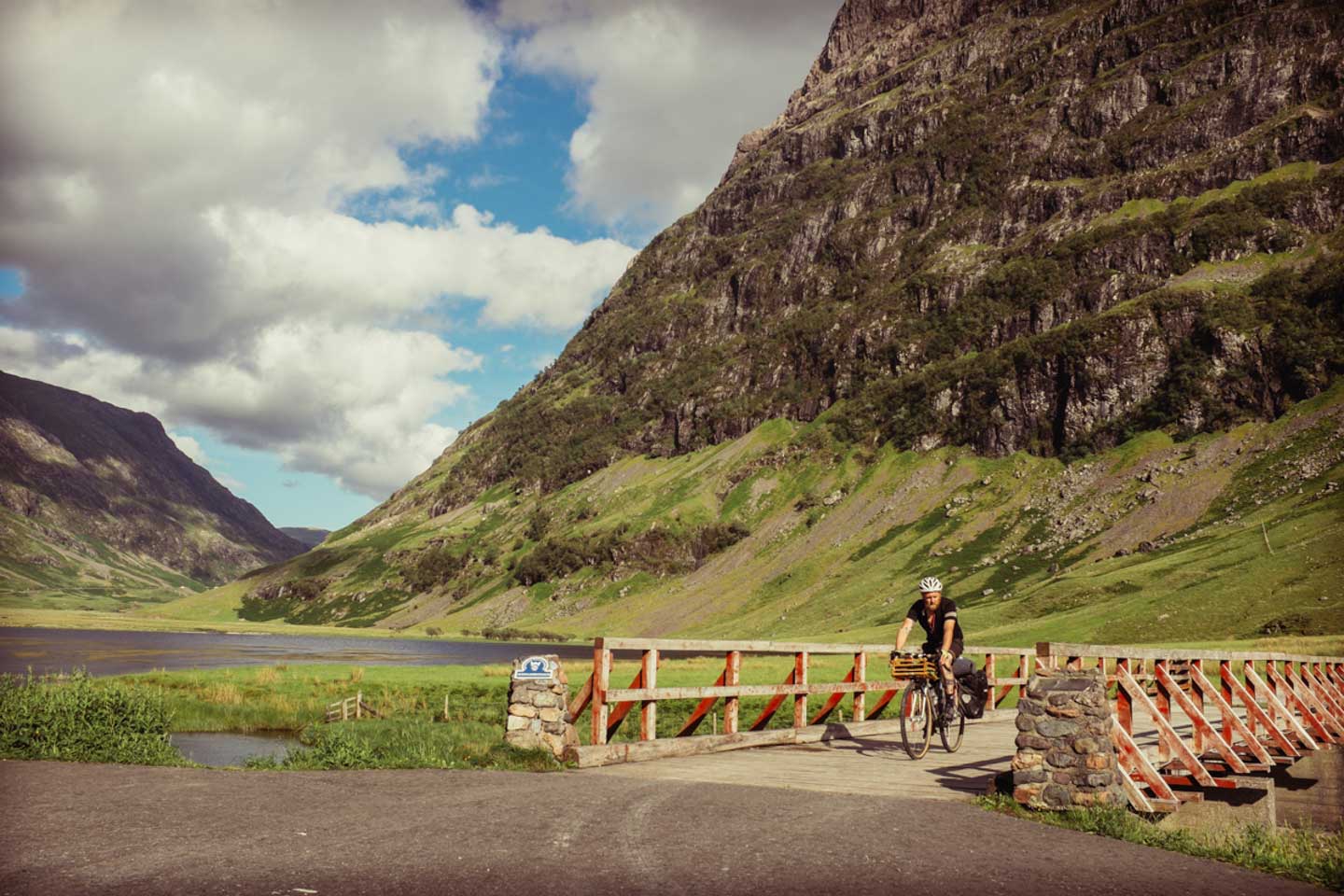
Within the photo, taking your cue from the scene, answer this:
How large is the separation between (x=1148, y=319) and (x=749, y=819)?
205710 millimetres

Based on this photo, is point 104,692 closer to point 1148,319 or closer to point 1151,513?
point 1151,513

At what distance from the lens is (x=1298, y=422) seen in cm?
15262

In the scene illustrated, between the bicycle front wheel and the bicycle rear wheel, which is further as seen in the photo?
the bicycle rear wheel

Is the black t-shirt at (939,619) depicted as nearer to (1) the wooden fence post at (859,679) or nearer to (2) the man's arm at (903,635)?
(2) the man's arm at (903,635)

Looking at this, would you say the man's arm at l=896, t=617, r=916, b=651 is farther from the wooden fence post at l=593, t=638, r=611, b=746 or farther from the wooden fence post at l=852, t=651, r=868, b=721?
the wooden fence post at l=593, t=638, r=611, b=746

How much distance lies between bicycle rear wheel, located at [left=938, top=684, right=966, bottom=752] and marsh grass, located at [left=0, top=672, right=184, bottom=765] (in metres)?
15.0

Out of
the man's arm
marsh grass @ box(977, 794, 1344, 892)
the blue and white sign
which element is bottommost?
marsh grass @ box(977, 794, 1344, 892)

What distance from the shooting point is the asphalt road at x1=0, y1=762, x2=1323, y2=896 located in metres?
8.34

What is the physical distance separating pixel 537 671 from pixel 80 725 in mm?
9790

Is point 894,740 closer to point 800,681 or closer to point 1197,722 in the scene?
point 800,681

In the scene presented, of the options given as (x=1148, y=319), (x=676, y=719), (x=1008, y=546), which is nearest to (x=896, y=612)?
(x=1008, y=546)

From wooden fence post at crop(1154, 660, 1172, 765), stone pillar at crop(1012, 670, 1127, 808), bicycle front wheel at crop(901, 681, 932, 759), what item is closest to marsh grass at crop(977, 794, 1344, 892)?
stone pillar at crop(1012, 670, 1127, 808)

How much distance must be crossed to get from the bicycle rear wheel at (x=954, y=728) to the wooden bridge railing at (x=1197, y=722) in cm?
231

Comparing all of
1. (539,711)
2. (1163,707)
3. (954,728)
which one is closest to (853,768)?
(954,728)
